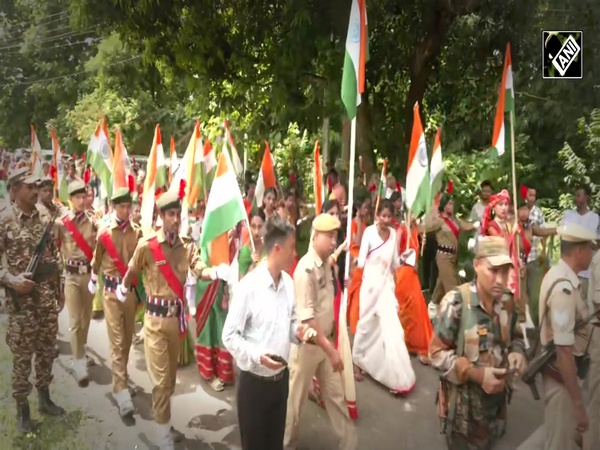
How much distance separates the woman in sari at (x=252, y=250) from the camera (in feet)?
12.4

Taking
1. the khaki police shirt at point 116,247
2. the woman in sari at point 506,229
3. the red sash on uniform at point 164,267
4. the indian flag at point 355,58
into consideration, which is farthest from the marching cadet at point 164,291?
the woman in sari at point 506,229

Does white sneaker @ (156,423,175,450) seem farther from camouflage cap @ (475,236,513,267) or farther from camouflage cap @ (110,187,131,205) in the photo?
camouflage cap @ (475,236,513,267)

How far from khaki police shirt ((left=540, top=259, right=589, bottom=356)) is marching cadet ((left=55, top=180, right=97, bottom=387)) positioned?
8.92 ft

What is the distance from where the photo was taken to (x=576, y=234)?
11.1 feet

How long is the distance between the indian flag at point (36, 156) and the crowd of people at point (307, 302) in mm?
74

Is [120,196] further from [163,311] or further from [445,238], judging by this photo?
[445,238]

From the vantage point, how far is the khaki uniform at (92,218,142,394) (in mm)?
3799

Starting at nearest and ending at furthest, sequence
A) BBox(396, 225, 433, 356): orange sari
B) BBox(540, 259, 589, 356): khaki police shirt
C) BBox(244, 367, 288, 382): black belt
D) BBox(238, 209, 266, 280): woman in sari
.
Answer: BBox(244, 367, 288, 382): black belt < BBox(540, 259, 589, 356): khaki police shirt < BBox(238, 209, 266, 280): woman in sari < BBox(396, 225, 433, 356): orange sari

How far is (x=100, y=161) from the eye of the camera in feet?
12.6

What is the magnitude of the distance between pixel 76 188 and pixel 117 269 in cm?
60

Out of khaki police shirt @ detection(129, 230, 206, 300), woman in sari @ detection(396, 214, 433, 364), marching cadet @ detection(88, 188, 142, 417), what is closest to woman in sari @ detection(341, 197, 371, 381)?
woman in sari @ detection(396, 214, 433, 364)

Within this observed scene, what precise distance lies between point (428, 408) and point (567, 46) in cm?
229

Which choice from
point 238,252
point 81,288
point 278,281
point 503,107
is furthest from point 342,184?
point 81,288

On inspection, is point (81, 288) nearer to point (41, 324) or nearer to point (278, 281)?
point (41, 324)
